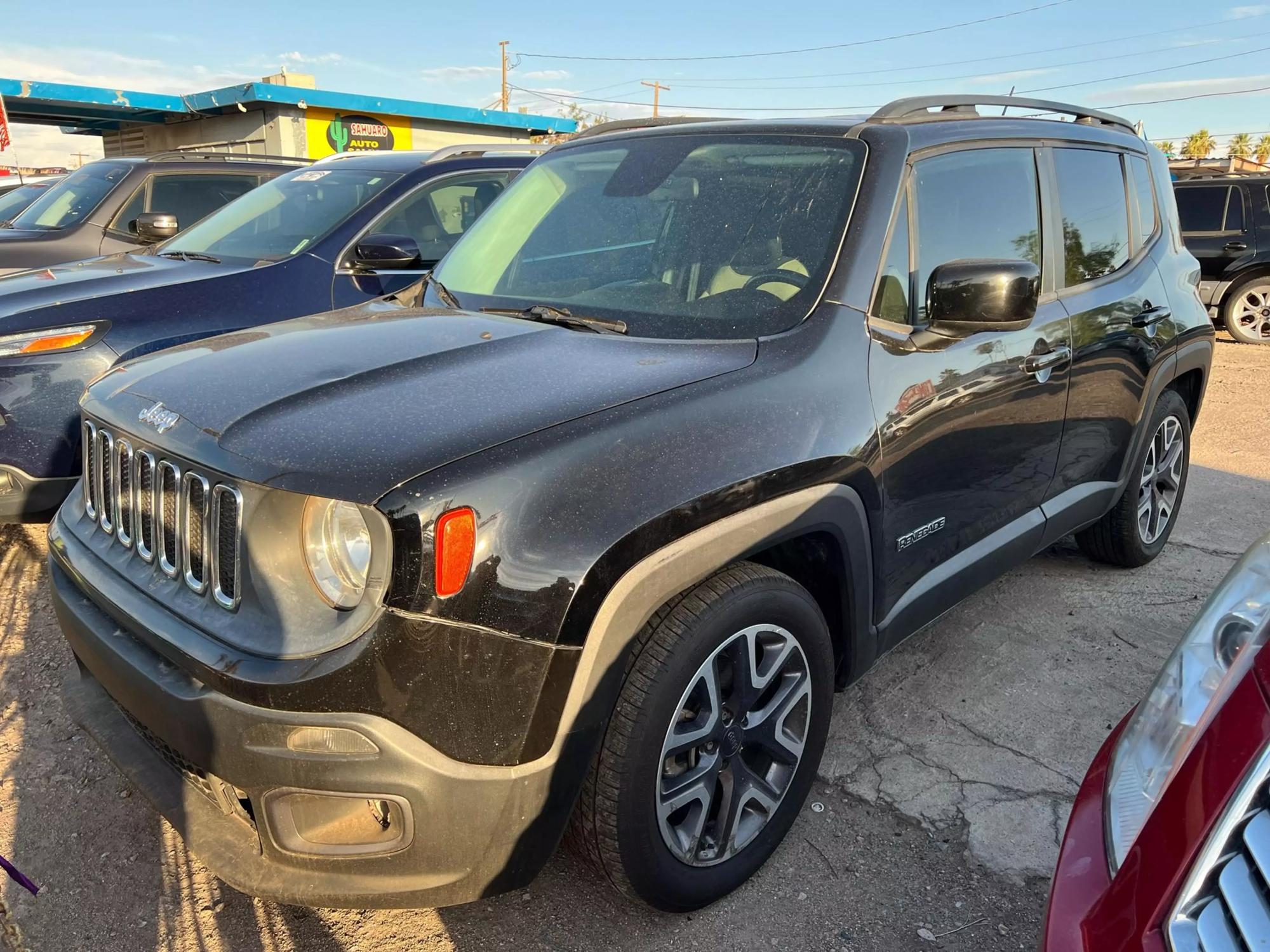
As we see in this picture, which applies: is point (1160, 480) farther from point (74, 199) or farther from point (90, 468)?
point (74, 199)

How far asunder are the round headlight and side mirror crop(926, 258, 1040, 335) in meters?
1.68

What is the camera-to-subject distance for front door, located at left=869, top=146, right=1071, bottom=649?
8.59 ft

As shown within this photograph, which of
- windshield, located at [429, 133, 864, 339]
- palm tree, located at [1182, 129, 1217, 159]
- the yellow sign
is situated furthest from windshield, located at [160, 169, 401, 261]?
palm tree, located at [1182, 129, 1217, 159]

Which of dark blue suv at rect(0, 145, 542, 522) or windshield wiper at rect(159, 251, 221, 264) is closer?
dark blue suv at rect(0, 145, 542, 522)

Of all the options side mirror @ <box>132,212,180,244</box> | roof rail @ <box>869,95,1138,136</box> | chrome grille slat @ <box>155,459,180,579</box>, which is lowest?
chrome grille slat @ <box>155,459,180,579</box>

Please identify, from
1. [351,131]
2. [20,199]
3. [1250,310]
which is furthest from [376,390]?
[351,131]

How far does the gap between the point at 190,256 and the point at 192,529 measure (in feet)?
11.7

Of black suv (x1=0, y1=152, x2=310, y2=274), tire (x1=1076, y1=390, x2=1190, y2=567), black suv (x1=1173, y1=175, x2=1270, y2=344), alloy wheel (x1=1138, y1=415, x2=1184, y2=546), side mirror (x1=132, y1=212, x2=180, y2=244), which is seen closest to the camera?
tire (x1=1076, y1=390, x2=1190, y2=567)

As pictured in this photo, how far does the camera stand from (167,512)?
217 centimetres

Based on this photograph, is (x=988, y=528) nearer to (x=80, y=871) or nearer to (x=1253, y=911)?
(x=1253, y=911)

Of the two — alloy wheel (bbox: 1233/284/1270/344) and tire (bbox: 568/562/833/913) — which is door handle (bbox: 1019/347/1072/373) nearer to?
tire (bbox: 568/562/833/913)

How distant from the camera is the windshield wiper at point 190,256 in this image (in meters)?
4.94

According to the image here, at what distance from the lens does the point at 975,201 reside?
3.06m

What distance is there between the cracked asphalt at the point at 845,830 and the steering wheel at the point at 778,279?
1.49 meters
